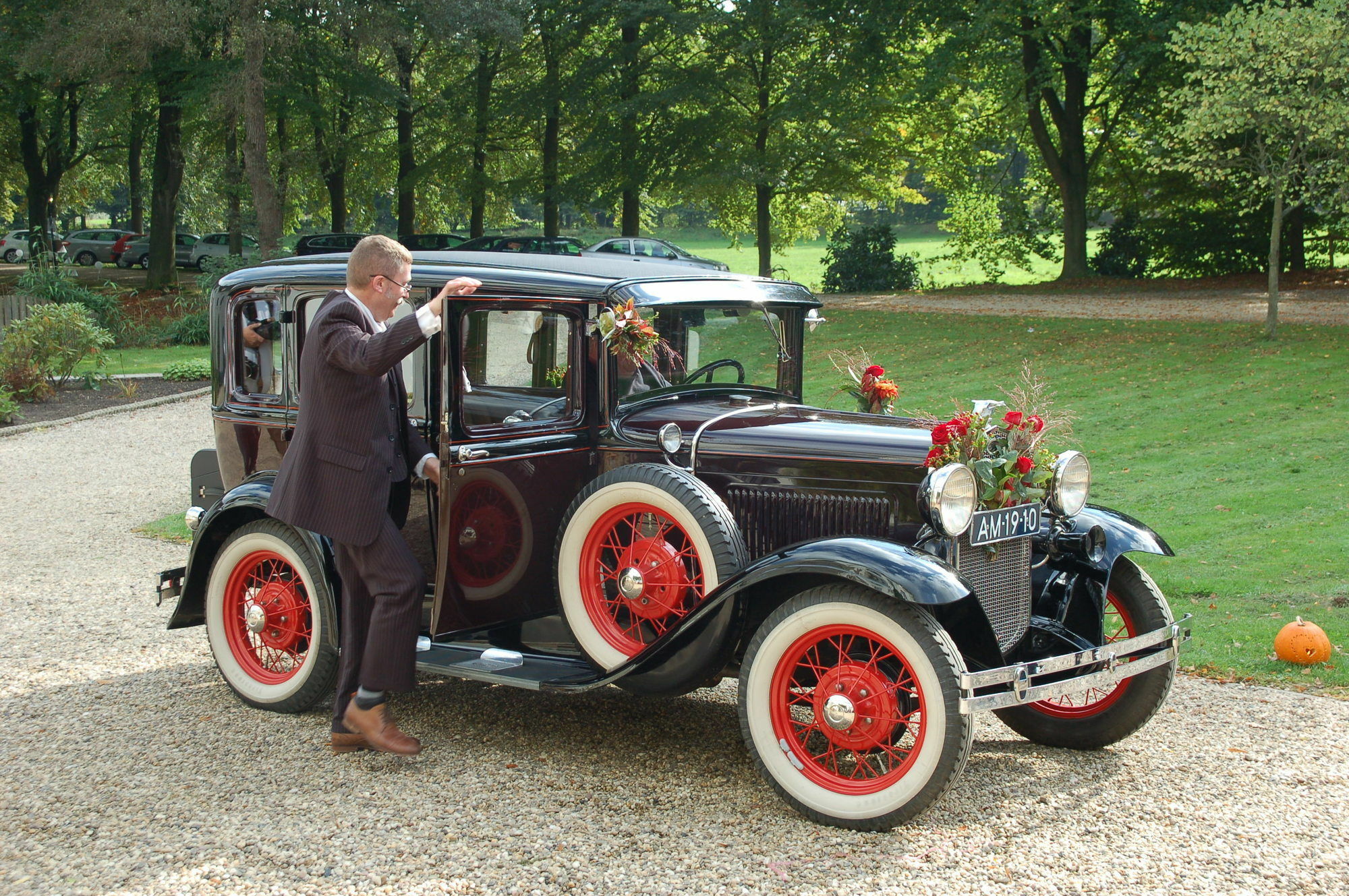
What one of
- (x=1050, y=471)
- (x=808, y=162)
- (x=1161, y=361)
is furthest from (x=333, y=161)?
(x=1050, y=471)

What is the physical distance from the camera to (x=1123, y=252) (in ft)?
88.2

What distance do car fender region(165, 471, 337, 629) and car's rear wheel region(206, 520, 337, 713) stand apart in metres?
0.05

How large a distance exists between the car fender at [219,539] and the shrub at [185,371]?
1275cm

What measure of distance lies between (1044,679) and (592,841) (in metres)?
1.90

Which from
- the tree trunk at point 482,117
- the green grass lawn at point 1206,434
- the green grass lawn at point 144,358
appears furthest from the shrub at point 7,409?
the tree trunk at point 482,117

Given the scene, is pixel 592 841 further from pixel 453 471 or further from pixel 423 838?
pixel 453 471

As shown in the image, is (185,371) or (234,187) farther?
(234,187)

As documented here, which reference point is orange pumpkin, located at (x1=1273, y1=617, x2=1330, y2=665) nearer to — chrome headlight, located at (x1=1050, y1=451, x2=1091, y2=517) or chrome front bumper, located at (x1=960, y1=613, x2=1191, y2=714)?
chrome front bumper, located at (x1=960, y1=613, x2=1191, y2=714)

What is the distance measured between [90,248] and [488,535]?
4402 centimetres

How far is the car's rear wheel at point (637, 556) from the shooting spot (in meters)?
4.21

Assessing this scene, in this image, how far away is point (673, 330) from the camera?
4.99 meters

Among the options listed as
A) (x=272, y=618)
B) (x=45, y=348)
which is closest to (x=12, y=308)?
(x=45, y=348)

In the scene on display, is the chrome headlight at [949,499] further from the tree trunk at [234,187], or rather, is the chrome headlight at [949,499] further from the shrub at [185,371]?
the tree trunk at [234,187]

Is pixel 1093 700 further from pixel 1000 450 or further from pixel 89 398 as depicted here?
pixel 89 398
